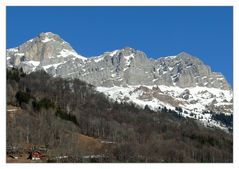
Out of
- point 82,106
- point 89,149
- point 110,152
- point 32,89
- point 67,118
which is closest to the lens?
point 110,152

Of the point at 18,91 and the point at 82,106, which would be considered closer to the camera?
the point at 18,91

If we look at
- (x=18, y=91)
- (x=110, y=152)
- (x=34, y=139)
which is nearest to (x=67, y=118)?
(x=18, y=91)

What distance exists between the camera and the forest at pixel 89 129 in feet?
200

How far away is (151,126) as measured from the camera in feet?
305

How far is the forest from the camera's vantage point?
6091 cm

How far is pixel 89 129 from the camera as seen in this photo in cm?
8044

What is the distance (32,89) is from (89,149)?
29005 mm
